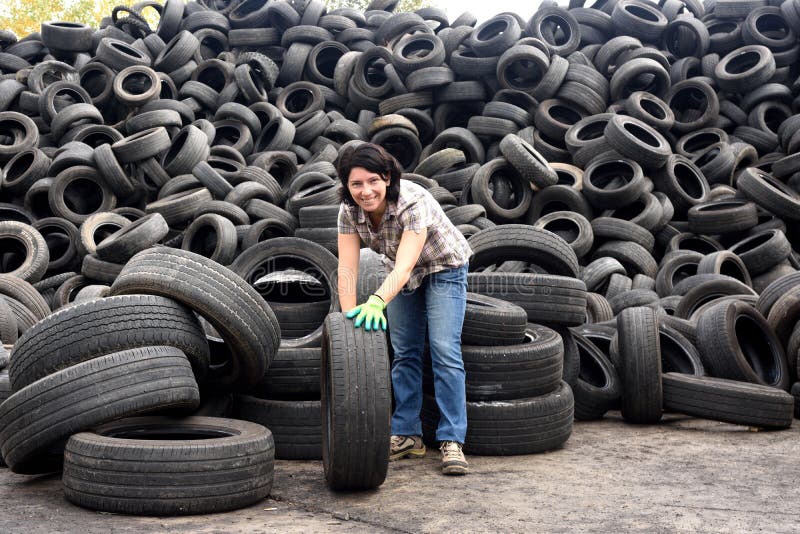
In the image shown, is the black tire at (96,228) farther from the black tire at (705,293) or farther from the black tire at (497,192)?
the black tire at (705,293)

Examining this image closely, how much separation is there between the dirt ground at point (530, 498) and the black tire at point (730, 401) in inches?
15.7

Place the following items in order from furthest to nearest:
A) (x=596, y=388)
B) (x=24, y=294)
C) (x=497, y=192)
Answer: (x=497, y=192) < (x=24, y=294) < (x=596, y=388)

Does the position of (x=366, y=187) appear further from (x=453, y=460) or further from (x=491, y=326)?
(x=453, y=460)

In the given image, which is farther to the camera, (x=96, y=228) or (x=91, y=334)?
(x=96, y=228)

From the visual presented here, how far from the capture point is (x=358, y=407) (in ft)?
12.2

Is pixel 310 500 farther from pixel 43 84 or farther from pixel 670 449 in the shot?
pixel 43 84

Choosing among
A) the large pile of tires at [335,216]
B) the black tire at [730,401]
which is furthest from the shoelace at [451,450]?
the black tire at [730,401]

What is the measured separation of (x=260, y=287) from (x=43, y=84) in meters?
9.58

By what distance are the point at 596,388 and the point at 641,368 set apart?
0.42 metres

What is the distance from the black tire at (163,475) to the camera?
3506 mm

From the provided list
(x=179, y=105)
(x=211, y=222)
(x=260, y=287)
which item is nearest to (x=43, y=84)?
(x=179, y=105)

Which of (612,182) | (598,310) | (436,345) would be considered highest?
(612,182)

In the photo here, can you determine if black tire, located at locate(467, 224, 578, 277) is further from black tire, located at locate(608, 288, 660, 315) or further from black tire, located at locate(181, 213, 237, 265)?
black tire, located at locate(181, 213, 237, 265)

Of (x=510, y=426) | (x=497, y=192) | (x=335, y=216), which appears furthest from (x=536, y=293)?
(x=497, y=192)
